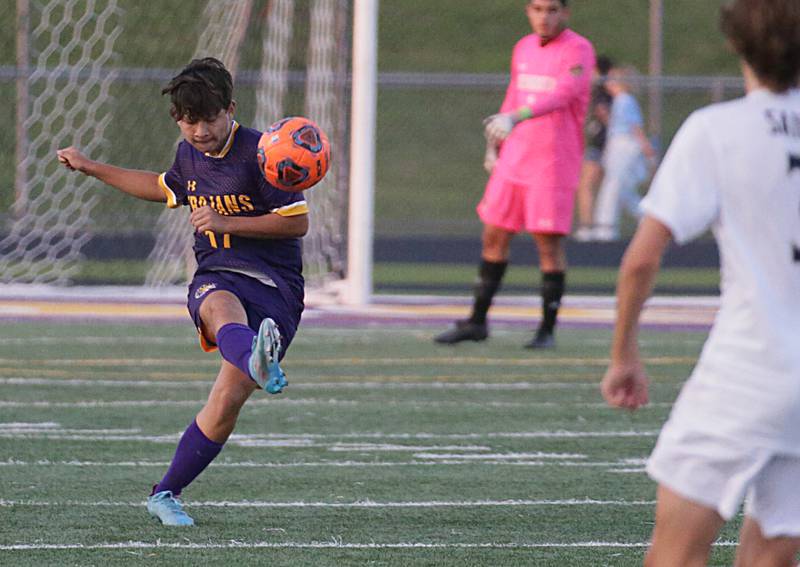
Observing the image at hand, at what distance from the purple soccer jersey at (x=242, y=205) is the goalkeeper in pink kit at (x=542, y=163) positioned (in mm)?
4582

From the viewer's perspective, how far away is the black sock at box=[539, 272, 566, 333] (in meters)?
10.2

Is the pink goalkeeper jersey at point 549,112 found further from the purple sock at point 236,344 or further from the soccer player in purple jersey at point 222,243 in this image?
the purple sock at point 236,344

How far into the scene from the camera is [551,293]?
33.6 feet

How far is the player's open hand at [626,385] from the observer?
11.0 ft

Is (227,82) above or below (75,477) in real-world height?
above

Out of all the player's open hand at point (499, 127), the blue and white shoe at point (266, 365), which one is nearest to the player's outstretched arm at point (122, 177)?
the blue and white shoe at point (266, 365)

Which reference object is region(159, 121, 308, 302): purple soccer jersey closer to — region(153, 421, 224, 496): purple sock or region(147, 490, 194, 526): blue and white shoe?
region(153, 421, 224, 496): purple sock

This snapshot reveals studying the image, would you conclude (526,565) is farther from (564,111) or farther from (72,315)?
(72,315)

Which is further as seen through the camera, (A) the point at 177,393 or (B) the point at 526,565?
(A) the point at 177,393

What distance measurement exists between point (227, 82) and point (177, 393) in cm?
344

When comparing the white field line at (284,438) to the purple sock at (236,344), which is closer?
the purple sock at (236,344)

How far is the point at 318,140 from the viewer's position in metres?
5.61

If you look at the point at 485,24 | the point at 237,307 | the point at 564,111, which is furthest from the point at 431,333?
A: the point at 485,24

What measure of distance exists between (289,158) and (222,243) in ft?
1.18
